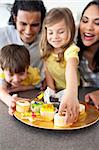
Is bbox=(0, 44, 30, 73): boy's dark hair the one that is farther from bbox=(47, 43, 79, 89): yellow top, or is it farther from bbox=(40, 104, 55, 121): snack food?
bbox=(40, 104, 55, 121): snack food

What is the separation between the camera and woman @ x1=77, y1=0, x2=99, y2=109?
1.28 m

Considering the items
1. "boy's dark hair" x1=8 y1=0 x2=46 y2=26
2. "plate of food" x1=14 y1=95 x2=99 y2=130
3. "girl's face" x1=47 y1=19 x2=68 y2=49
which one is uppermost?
"boy's dark hair" x1=8 y1=0 x2=46 y2=26

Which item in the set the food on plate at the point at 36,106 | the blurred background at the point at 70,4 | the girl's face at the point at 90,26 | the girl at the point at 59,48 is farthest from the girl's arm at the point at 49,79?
the blurred background at the point at 70,4

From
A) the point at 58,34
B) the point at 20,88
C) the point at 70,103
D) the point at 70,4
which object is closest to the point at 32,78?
the point at 20,88

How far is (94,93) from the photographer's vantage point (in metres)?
1.12

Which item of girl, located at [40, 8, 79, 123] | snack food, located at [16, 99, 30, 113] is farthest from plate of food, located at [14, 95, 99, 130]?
girl, located at [40, 8, 79, 123]

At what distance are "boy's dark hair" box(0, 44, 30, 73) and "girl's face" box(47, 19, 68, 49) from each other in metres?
0.13

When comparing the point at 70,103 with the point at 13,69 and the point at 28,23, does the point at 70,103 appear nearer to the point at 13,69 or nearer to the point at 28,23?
the point at 13,69

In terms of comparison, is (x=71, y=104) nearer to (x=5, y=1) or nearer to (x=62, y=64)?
(x=62, y=64)

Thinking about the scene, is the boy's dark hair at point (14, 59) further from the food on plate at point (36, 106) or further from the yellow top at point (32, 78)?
the food on plate at point (36, 106)

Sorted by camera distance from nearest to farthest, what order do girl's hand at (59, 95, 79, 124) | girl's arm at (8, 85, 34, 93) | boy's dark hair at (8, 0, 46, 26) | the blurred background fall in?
girl's hand at (59, 95, 79, 124)
girl's arm at (8, 85, 34, 93)
boy's dark hair at (8, 0, 46, 26)
the blurred background

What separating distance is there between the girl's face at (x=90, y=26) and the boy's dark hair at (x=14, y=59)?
296mm

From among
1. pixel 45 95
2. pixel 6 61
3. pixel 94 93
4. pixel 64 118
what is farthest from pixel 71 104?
pixel 6 61

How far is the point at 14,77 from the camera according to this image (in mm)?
1152
